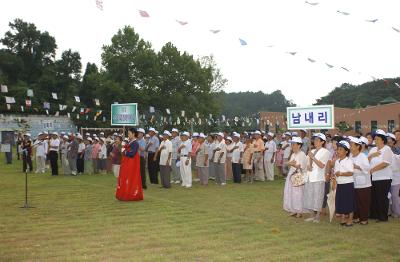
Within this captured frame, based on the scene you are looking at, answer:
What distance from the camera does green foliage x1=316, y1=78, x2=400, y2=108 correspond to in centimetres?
4852

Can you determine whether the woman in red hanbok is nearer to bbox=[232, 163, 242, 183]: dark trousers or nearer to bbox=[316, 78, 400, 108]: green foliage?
bbox=[232, 163, 242, 183]: dark trousers

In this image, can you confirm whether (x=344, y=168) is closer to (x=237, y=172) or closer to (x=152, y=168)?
(x=237, y=172)

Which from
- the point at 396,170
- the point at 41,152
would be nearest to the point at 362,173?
the point at 396,170

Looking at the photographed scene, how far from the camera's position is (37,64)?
54219 mm

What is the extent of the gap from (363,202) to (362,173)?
1.76ft

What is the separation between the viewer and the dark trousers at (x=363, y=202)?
8266mm

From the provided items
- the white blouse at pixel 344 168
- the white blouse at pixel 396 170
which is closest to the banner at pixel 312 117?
the white blouse at pixel 396 170

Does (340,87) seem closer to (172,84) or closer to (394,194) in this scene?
(172,84)

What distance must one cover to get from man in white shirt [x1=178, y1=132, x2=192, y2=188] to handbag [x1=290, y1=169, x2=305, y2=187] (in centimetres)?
579

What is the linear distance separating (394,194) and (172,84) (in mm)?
42957

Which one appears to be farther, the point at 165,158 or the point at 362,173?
the point at 165,158

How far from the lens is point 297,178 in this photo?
875 cm

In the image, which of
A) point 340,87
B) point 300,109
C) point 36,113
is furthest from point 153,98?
point 300,109

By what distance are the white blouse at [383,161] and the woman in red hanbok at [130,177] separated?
5.46m
